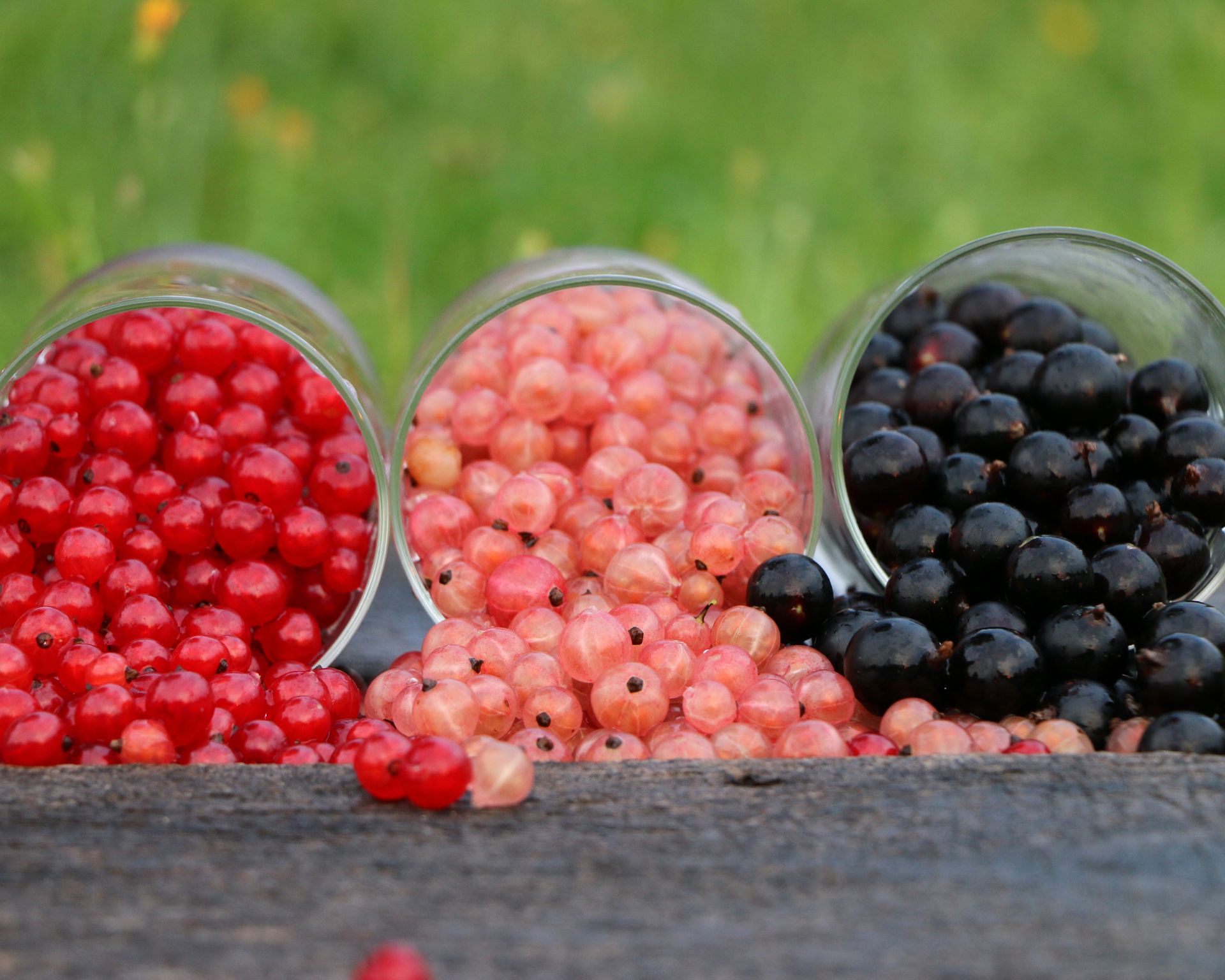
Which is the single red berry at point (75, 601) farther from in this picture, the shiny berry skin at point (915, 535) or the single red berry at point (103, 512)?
the shiny berry skin at point (915, 535)

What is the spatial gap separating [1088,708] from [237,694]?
101 cm

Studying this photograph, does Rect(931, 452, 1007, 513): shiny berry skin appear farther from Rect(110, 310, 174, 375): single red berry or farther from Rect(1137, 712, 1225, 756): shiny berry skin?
Rect(110, 310, 174, 375): single red berry

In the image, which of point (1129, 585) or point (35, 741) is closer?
point (35, 741)

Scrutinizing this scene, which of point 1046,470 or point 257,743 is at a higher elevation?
point 1046,470

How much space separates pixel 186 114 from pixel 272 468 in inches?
87.5

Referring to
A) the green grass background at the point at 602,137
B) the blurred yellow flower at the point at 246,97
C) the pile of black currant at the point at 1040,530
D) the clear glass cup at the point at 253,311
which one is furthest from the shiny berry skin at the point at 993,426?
the blurred yellow flower at the point at 246,97

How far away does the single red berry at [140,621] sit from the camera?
1.39 metres

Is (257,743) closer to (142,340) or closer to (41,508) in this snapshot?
(41,508)

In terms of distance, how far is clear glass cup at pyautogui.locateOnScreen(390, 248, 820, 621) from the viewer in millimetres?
1537

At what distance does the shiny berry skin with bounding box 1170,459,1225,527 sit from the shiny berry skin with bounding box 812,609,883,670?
1.47 ft

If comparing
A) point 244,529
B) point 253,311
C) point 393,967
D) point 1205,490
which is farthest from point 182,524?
point 1205,490

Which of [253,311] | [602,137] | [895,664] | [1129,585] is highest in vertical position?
[602,137]

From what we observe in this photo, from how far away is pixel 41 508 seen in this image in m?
1.46

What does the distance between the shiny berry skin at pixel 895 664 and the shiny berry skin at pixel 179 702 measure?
766mm
